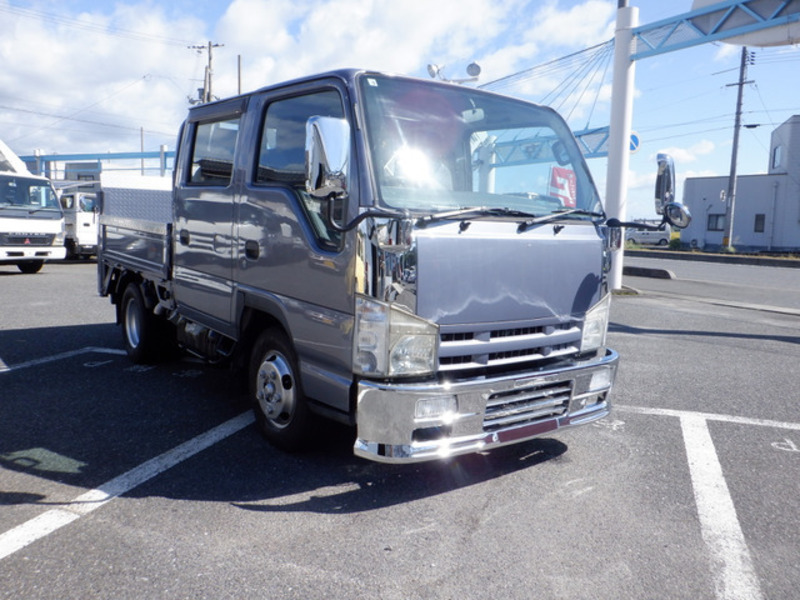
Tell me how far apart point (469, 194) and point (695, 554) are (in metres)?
2.10

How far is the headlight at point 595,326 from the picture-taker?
3.79 m

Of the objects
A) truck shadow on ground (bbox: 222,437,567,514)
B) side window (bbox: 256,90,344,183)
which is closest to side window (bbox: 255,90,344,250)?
side window (bbox: 256,90,344,183)

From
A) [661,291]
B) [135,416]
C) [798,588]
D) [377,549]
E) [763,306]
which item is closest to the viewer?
[798,588]

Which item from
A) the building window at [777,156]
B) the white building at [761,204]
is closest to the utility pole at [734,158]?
the white building at [761,204]

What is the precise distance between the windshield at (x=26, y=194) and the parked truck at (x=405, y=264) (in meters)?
12.3

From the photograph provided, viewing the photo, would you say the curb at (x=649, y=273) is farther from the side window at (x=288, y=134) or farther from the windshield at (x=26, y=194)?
the side window at (x=288, y=134)

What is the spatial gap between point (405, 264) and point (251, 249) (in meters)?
1.37

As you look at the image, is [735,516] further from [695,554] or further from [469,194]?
[469,194]

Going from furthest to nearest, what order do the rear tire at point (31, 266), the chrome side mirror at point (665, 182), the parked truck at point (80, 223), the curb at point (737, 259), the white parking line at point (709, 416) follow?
the curb at point (737, 259) → the parked truck at point (80, 223) → the rear tire at point (31, 266) → the white parking line at point (709, 416) → the chrome side mirror at point (665, 182)

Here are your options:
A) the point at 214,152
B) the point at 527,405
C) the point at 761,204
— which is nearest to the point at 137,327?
the point at 214,152

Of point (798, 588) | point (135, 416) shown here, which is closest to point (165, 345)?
point (135, 416)

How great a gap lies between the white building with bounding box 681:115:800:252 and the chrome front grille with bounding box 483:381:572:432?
1461 inches

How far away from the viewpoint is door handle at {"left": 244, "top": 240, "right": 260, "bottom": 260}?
3936 millimetres

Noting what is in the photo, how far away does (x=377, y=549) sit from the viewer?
2.86 meters
